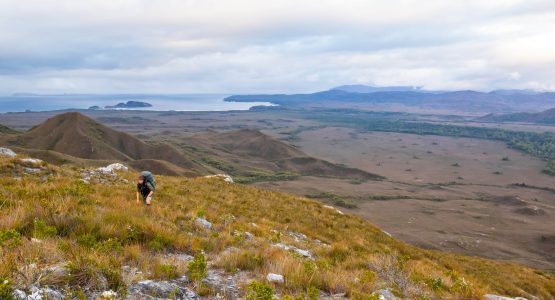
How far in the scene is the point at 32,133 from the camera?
336 ft

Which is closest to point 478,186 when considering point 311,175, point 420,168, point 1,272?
point 420,168

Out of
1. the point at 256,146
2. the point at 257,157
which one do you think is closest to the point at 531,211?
the point at 257,157

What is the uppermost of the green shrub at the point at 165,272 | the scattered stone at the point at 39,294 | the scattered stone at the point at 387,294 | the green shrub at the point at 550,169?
the scattered stone at the point at 39,294

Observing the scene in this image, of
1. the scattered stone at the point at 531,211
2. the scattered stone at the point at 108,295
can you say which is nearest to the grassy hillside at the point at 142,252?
the scattered stone at the point at 108,295

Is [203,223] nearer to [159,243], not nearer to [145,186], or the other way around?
[145,186]

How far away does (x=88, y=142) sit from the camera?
313 feet

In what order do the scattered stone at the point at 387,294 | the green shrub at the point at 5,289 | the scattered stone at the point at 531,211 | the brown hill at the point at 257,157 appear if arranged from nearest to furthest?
1. the green shrub at the point at 5,289
2. the scattered stone at the point at 387,294
3. the scattered stone at the point at 531,211
4. the brown hill at the point at 257,157

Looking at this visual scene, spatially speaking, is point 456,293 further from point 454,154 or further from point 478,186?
point 454,154

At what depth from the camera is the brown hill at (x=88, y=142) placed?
92812mm

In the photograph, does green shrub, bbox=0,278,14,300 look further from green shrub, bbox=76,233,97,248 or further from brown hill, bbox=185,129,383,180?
brown hill, bbox=185,129,383,180

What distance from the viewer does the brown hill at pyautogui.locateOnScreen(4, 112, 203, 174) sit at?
92812 millimetres

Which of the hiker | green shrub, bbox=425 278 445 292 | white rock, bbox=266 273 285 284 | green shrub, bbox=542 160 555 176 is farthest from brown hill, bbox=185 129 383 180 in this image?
white rock, bbox=266 273 285 284

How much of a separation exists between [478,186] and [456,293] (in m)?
130

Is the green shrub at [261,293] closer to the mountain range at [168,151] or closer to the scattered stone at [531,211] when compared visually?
the mountain range at [168,151]
